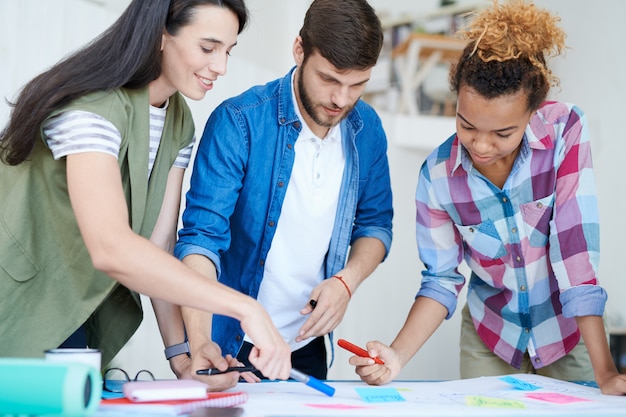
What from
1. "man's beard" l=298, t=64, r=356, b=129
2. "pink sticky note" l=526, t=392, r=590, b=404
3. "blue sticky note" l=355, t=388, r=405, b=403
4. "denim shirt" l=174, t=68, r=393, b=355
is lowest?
"pink sticky note" l=526, t=392, r=590, b=404

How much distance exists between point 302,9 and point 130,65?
2.82 meters

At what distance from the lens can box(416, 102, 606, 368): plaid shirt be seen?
1613 millimetres

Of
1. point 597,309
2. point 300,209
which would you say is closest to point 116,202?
point 300,209

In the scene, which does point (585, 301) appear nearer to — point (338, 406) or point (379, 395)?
point (379, 395)

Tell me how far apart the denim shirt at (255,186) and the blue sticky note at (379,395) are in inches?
17.1

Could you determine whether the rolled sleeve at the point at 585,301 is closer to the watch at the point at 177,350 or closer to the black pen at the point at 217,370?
the black pen at the point at 217,370

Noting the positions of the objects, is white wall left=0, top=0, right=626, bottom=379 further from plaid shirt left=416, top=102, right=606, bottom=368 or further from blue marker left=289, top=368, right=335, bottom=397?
blue marker left=289, top=368, right=335, bottom=397

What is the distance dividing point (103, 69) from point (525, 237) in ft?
3.29

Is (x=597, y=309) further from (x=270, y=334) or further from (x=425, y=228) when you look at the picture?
(x=270, y=334)

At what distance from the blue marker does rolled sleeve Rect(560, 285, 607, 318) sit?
0.59m

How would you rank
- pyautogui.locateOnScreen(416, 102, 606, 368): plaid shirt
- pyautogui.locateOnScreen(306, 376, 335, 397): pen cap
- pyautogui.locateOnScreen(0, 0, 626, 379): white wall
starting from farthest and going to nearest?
pyautogui.locateOnScreen(0, 0, 626, 379): white wall < pyautogui.locateOnScreen(416, 102, 606, 368): plaid shirt < pyautogui.locateOnScreen(306, 376, 335, 397): pen cap

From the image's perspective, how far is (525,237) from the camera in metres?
1.70

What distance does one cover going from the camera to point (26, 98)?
1.33 m

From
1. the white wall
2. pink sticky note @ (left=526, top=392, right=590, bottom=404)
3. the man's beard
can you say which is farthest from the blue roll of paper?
the white wall
